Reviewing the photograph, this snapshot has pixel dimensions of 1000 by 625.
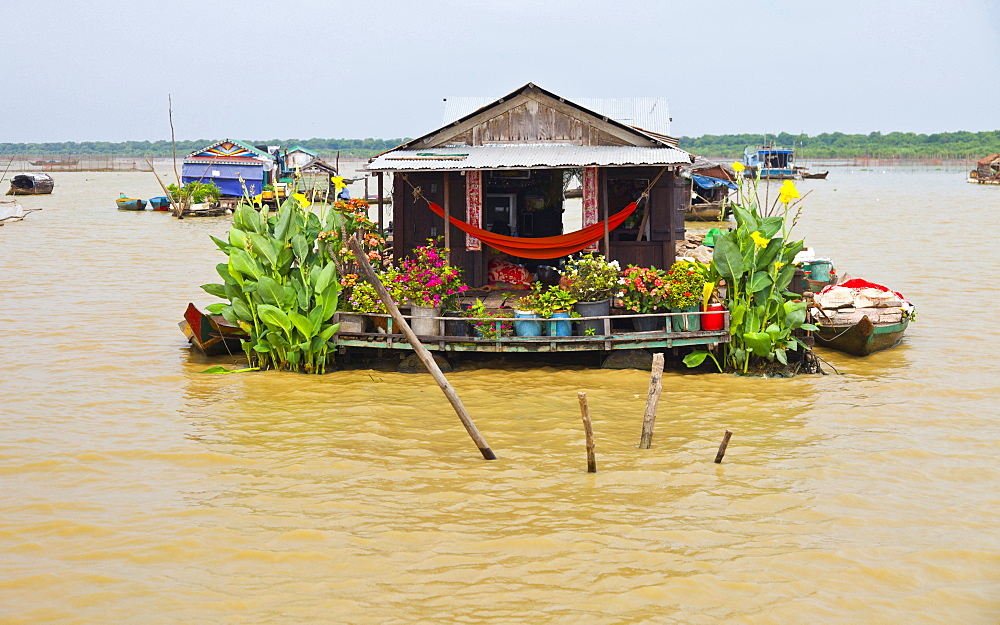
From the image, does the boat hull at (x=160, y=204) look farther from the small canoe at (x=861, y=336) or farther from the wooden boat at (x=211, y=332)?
the small canoe at (x=861, y=336)

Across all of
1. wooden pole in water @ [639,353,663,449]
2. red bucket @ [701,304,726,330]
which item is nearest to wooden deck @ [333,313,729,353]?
red bucket @ [701,304,726,330]

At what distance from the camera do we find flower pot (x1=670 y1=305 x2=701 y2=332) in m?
12.5

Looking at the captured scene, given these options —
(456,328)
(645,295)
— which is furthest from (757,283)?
(456,328)

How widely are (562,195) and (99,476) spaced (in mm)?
8727

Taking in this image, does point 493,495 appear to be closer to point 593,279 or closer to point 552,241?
point 593,279

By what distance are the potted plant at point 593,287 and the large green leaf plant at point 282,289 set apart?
3.24 meters

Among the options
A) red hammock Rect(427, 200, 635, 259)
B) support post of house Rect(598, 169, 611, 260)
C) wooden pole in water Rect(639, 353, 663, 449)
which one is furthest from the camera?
red hammock Rect(427, 200, 635, 259)

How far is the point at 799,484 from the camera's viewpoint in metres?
9.09

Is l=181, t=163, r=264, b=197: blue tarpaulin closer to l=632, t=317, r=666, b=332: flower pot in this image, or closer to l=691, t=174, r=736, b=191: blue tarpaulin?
l=691, t=174, r=736, b=191: blue tarpaulin

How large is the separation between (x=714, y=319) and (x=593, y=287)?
65.3 inches

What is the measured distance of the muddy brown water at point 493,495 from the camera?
678 centimetres

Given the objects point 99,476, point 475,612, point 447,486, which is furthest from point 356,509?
point 99,476

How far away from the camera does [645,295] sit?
12.7 metres

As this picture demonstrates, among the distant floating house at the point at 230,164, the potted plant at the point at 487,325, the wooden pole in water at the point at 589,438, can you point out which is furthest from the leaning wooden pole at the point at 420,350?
the distant floating house at the point at 230,164
